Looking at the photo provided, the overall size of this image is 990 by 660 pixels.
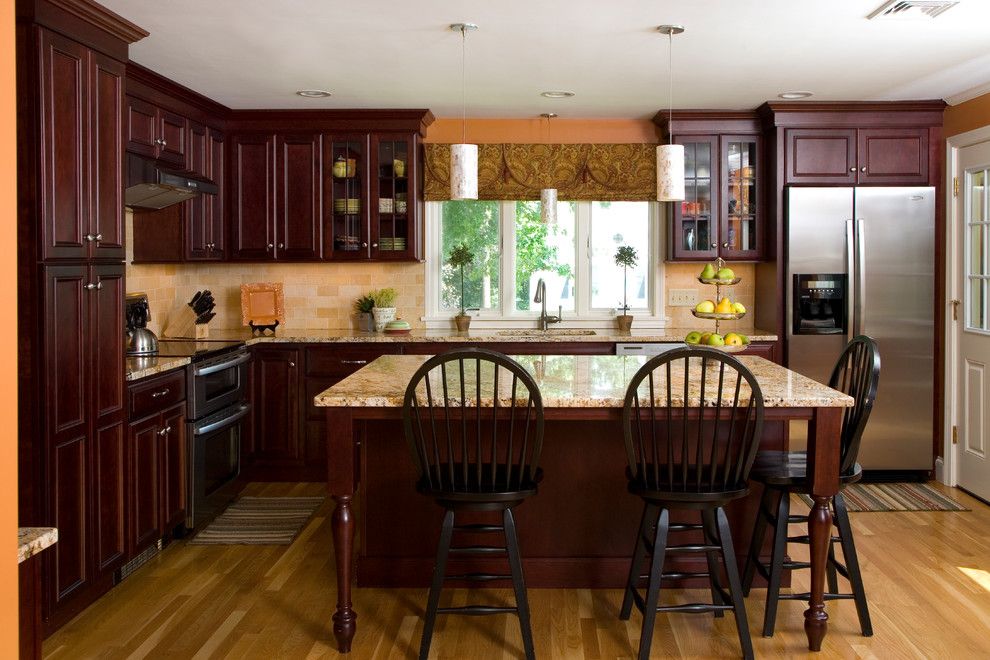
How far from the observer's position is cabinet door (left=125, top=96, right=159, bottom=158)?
4.57 metres

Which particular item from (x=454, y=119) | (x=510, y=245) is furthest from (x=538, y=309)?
(x=454, y=119)

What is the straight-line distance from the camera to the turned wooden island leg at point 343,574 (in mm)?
3107

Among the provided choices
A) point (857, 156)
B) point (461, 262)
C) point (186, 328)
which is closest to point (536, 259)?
point (461, 262)

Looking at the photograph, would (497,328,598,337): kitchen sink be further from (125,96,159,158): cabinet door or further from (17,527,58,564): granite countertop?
(17,527,58,564): granite countertop

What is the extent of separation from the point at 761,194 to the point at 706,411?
10.5 ft

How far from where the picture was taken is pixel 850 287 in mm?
5582

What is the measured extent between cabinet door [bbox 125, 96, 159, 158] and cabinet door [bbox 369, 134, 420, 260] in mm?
1458

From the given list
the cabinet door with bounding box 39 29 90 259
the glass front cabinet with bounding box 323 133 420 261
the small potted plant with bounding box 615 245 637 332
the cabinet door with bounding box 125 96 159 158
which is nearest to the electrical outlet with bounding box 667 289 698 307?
the small potted plant with bounding box 615 245 637 332

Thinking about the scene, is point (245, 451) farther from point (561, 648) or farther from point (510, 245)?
point (561, 648)

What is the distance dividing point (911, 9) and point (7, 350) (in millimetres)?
3545

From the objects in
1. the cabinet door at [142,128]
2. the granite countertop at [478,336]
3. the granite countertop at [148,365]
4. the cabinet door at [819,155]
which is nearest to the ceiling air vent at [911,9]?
the cabinet door at [819,155]

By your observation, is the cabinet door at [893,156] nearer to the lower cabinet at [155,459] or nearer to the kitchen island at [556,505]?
the kitchen island at [556,505]

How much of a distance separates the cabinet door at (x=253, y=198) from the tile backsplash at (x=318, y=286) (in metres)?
0.36

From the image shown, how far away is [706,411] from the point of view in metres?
3.08
